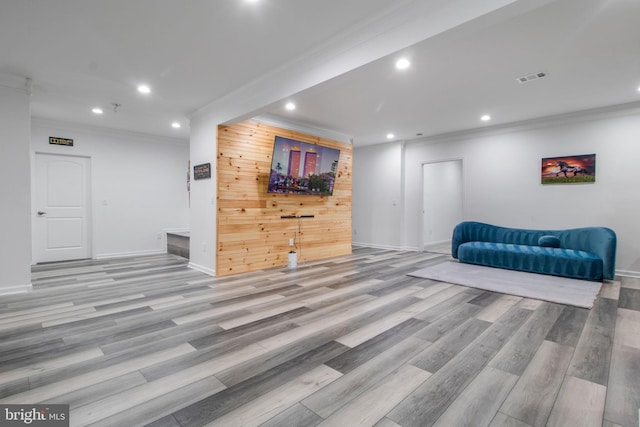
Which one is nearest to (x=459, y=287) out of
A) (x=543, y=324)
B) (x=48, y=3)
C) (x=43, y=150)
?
(x=543, y=324)

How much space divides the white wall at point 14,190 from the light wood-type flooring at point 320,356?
42cm

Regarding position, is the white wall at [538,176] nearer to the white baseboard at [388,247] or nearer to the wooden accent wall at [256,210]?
the white baseboard at [388,247]

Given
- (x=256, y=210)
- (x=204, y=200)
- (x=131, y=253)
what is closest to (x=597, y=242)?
(x=256, y=210)

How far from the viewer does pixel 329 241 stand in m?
6.50

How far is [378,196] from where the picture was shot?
801 cm

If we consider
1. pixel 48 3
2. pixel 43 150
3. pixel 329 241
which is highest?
pixel 48 3

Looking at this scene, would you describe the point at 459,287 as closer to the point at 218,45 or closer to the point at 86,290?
the point at 218,45

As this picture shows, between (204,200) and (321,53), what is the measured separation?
3.02m

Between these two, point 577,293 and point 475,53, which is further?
point 577,293

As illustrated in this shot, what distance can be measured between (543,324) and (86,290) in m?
5.19

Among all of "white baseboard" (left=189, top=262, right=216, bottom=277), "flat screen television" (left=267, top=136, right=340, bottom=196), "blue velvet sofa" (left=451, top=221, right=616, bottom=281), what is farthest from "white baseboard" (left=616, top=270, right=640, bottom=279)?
"white baseboard" (left=189, top=262, right=216, bottom=277)

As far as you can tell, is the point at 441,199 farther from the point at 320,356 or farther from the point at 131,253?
the point at 131,253

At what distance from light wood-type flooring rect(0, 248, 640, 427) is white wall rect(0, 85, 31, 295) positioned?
42cm

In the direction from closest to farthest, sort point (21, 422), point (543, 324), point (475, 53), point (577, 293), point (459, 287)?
point (21, 422) → point (543, 324) → point (475, 53) → point (577, 293) → point (459, 287)
